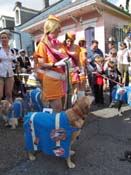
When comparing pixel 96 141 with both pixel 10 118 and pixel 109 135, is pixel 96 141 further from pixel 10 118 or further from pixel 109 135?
pixel 10 118

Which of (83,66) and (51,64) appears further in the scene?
(83,66)

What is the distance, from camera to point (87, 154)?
3703 millimetres

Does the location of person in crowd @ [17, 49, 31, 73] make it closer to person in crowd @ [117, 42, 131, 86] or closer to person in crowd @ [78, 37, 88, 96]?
person in crowd @ [78, 37, 88, 96]

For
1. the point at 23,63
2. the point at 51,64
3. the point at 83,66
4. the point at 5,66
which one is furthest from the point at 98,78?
the point at 51,64

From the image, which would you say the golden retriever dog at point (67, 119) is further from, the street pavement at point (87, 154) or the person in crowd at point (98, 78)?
the person in crowd at point (98, 78)

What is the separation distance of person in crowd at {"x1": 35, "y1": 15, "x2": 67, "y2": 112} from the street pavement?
0.78 metres

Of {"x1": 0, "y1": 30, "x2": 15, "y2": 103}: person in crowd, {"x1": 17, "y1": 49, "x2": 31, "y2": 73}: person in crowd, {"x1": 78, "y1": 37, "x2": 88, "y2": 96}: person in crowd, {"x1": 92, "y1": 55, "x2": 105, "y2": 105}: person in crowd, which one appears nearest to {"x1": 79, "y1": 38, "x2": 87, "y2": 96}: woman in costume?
{"x1": 78, "y1": 37, "x2": 88, "y2": 96}: person in crowd

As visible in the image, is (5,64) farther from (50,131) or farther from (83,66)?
(50,131)

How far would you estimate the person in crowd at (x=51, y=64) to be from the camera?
3443 mm

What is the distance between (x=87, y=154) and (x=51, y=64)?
4.48 feet

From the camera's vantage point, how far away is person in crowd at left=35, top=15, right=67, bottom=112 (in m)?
3.44

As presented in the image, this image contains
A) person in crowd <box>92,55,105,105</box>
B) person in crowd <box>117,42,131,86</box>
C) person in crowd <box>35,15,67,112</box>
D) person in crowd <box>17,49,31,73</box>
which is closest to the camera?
person in crowd <box>35,15,67,112</box>

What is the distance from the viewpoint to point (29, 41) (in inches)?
920

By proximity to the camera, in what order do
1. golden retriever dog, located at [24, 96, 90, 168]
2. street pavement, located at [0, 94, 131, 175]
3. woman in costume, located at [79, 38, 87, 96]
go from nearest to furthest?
1. golden retriever dog, located at [24, 96, 90, 168]
2. street pavement, located at [0, 94, 131, 175]
3. woman in costume, located at [79, 38, 87, 96]
